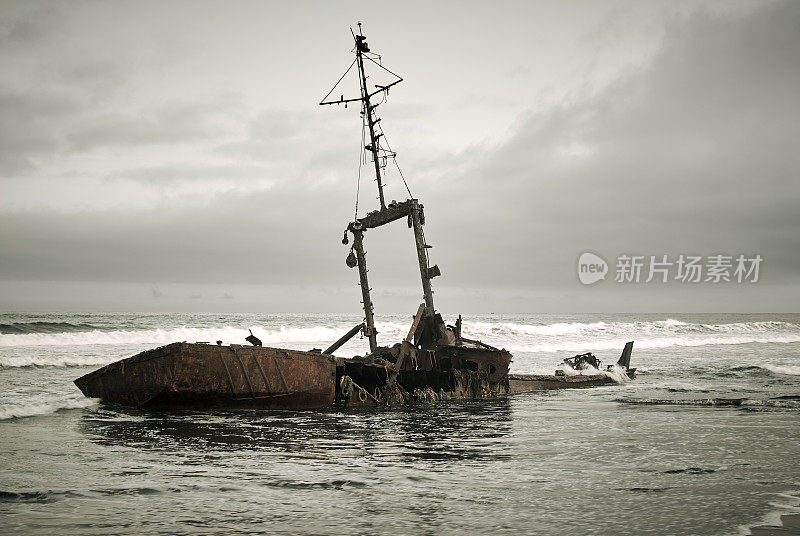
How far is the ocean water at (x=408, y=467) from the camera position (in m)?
5.29

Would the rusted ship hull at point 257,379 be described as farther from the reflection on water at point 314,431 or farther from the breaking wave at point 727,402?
the breaking wave at point 727,402

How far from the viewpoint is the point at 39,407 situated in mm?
12414

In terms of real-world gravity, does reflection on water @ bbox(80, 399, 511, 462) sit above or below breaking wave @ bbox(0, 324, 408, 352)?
below

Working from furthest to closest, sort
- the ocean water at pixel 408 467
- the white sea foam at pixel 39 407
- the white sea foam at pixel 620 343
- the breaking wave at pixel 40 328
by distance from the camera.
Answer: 1. the breaking wave at pixel 40 328
2. the white sea foam at pixel 620 343
3. the white sea foam at pixel 39 407
4. the ocean water at pixel 408 467

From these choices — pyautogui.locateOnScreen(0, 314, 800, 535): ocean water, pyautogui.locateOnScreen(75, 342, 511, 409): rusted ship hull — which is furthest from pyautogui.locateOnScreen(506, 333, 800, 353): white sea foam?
pyautogui.locateOnScreen(75, 342, 511, 409): rusted ship hull

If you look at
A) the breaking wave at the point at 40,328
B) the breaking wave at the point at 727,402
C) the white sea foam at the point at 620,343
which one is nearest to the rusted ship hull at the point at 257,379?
the breaking wave at the point at 727,402

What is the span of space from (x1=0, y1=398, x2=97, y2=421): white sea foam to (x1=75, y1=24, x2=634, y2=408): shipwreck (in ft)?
0.85

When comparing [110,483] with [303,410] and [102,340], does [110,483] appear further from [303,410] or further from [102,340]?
[102,340]

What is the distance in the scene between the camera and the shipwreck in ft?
38.2

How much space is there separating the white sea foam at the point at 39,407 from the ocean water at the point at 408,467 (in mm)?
53

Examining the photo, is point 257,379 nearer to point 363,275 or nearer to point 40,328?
point 363,275

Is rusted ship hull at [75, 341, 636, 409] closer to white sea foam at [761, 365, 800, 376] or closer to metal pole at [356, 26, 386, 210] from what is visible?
metal pole at [356, 26, 386, 210]

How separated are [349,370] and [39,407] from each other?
19.9 ft

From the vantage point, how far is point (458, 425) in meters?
11.4
